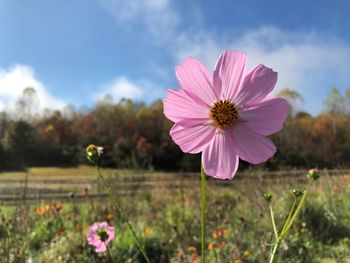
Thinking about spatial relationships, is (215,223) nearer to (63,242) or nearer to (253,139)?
(63,242)

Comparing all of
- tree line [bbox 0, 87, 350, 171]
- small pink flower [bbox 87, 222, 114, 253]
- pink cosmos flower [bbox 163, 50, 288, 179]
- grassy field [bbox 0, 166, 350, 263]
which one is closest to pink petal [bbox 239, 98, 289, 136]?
pink cosmos flower [bbox 163, 50, 288, 179]

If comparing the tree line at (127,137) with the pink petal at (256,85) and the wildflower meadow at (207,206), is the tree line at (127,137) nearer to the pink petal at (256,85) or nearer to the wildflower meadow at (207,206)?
the wildflower meadow at (207,206)

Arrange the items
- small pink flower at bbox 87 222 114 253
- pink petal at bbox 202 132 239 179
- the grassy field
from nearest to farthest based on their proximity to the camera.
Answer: pink petal at bbox 202 132 239 179
small pink flower at bbox 87 222 114 253
the grassy field

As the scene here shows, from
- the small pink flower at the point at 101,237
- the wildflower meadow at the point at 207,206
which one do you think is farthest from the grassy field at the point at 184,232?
the small pink flower at the point at 101,237

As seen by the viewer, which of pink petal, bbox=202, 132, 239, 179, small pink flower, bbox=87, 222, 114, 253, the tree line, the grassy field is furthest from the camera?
the tree line

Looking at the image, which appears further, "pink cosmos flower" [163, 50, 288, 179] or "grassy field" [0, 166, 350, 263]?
"grassy field" [0, 166, 350, 263]

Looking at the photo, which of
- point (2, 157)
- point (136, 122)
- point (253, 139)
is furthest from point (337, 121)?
point (253, 139)

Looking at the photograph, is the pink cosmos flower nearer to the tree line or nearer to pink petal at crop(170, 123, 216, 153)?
pink petal at crop(170, 123, 216, 153)
